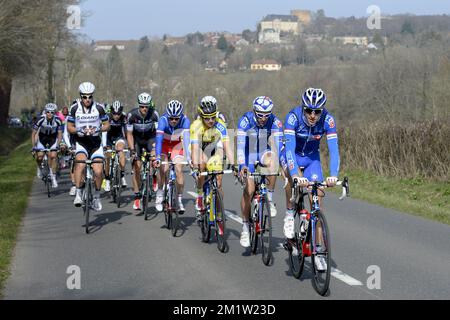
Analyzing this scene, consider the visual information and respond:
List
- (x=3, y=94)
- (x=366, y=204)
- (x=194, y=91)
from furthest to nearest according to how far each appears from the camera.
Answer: (x=194, y=91) < (x=3, y=94) < (x=366, y=204)

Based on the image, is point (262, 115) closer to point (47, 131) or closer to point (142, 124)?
point (142, 124)

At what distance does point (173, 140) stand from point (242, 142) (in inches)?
143

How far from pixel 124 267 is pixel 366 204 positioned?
26.1ft

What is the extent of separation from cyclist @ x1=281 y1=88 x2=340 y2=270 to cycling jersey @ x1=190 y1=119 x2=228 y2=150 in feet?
7.15

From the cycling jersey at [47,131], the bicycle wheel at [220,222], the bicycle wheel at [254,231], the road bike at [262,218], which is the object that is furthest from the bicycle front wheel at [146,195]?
the cycling jersey at [47,131]

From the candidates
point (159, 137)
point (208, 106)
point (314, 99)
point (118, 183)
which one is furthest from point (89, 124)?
point (314, 99)

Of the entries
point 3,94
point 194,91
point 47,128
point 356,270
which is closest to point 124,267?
point 356,270

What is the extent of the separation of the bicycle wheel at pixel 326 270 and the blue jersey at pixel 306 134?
980 millimetres

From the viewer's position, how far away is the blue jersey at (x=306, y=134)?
8117 millimetres

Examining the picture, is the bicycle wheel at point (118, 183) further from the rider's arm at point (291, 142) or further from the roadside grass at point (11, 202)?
the rider's arm at point (291, 142)

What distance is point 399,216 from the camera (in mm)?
13297

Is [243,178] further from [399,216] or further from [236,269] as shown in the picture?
[399,216]

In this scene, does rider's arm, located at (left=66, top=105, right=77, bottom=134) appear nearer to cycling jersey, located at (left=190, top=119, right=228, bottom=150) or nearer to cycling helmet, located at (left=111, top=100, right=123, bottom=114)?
cycling jersey, located at (left=190, top=119, right=228, bottom=150)

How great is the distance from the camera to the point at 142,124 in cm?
1398
